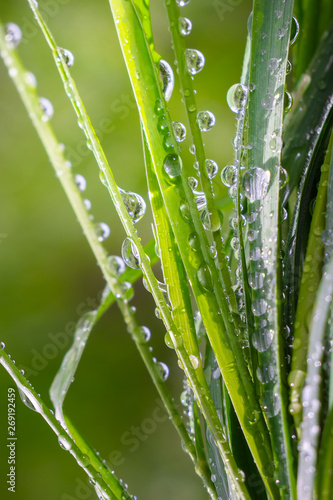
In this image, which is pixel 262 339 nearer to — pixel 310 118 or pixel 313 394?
pixel 313 394

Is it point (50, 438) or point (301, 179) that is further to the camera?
point (50, 438)

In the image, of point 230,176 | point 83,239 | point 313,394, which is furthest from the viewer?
point 83,239

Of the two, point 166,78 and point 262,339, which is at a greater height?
point 166,78

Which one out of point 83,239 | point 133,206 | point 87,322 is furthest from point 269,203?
point 83,239

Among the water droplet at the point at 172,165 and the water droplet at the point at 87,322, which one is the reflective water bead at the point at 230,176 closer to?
the water droplet at the point at 172,165

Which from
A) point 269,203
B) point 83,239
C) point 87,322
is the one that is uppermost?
point 269,203

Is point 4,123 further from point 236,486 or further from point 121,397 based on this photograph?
point 236,486

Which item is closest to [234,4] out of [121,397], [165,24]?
[165,24]

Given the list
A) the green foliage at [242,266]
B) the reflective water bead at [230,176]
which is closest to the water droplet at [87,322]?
the green foliage at [242,266]
